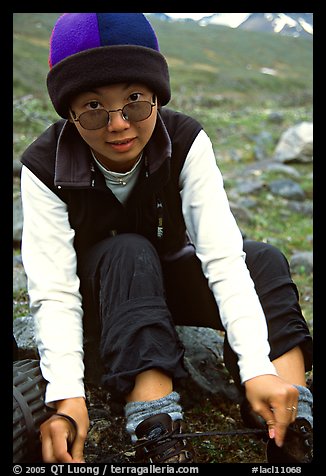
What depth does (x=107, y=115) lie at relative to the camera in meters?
1.74

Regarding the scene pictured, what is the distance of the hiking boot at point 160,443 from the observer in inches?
63.4

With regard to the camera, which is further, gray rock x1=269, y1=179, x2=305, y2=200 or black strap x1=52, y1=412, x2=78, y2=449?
gray rock x1=269, y1=179, x2=305, y2=200

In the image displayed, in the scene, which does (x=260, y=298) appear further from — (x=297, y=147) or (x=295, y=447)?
(x=297, y=147)

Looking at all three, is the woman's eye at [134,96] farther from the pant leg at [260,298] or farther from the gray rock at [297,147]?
the gray rock at [297,147]

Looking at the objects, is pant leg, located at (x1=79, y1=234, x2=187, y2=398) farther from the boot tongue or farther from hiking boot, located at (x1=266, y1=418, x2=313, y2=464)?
hiking boot, located at (x1=266, y1=418, x2=313, y2=464)

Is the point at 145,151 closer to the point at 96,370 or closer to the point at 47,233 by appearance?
the point at 47,233

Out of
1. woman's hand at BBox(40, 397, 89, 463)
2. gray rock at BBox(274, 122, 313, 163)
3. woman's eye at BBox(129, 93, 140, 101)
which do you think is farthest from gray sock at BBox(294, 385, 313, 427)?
gray rock at BBox(274, 122, 313, 163)

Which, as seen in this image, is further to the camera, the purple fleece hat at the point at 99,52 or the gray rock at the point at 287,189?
the gray rock at the point at 287,189

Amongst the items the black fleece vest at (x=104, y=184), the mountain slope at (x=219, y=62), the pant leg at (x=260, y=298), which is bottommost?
the pant leg at (x=260, y=298)

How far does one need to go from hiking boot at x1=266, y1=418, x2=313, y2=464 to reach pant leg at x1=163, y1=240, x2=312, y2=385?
243 millimetres

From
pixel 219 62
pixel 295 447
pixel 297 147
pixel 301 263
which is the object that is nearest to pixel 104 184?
pixel 295 447

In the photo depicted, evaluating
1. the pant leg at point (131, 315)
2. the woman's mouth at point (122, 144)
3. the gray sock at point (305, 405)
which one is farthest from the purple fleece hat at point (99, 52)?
the gray sock at point (305, 405)

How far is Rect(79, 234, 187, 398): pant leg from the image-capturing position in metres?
1.67

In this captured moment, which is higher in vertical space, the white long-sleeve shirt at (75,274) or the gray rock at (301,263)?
the white long-sleeve shirt at (75,274)
